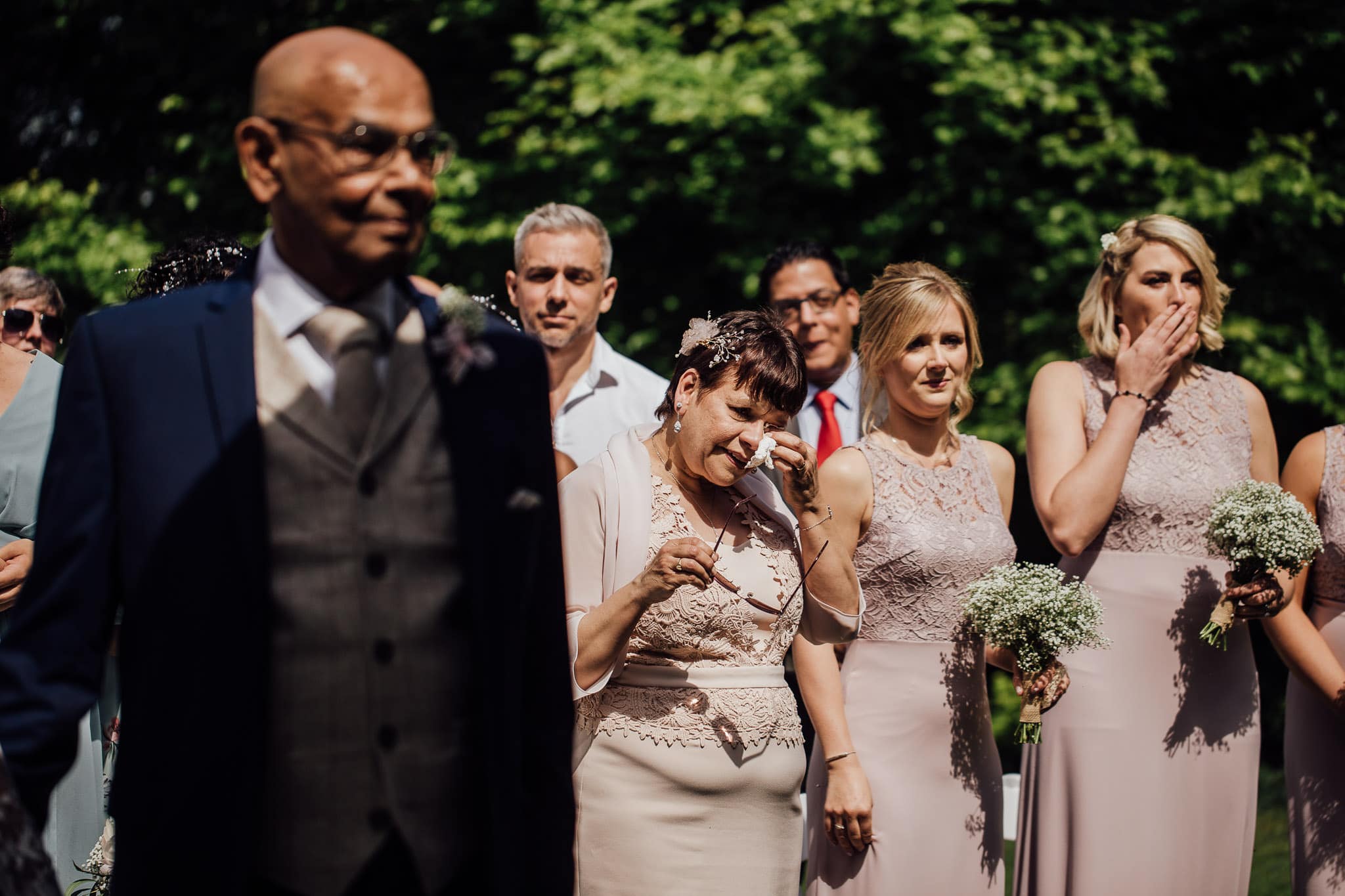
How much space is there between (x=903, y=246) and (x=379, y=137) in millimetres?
8997

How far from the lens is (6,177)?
539 inches

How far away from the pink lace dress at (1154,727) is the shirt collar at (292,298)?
3.33 meters

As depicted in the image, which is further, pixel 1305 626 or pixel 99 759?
pixel 1305 626

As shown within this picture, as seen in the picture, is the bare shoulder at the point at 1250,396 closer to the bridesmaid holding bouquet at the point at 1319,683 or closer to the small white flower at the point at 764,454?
the bridesmaid holding bouquet at the point at 1319,683

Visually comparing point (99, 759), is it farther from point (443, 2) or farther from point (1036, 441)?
point (443, 2)

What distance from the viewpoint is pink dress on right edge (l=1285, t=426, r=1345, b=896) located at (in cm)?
490

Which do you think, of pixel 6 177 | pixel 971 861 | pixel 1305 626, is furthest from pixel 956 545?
pixel 6 177

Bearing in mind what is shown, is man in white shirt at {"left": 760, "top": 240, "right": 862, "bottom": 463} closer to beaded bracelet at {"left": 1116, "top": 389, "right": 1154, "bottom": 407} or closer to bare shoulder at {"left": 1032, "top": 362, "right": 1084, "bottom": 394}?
bare shoulder at {"left": 1032, "top": 362, "right": 1084, "bottom": 394}

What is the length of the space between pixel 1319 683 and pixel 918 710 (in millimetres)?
1534

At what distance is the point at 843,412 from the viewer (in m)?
6.16

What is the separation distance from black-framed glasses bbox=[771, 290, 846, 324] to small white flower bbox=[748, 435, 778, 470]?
2.59 meters

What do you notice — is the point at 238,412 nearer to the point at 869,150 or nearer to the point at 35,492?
the point at 35,492

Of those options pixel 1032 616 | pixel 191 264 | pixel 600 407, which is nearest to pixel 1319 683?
pixel 1032 616

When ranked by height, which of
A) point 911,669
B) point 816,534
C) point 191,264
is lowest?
point 911,669
